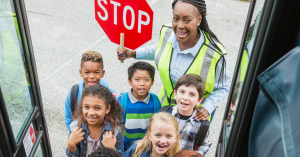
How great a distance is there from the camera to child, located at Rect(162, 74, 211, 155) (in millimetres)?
2123

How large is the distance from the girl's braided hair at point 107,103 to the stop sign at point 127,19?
48 centimetres

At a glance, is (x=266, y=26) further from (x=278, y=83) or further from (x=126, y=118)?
(x=126, y=118)

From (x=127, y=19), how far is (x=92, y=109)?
2.59 ft

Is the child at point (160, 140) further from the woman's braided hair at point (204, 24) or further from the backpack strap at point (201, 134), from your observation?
the woman's braided hair at point (204, 24)

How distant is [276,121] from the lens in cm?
Result: 89

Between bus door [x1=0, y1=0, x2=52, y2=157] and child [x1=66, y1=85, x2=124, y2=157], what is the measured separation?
290 mm

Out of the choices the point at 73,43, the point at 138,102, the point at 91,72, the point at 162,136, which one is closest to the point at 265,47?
the point at 162,136

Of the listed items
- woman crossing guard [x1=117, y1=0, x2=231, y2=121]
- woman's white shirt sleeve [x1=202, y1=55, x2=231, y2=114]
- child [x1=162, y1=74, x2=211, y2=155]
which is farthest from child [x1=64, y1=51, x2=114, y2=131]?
woman's white shirt sleeve [x1=202, y1=55, x2=231, y2=114]

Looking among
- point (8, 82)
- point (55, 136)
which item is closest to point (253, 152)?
point (8, 82)

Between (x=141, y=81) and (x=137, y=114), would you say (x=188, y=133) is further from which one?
(x=141, y=81)

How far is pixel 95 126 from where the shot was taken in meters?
2.11

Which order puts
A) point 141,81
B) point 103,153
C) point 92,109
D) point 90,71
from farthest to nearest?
point 90,71, point 141,81, point 92,109, point 103,153

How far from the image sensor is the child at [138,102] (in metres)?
2.33

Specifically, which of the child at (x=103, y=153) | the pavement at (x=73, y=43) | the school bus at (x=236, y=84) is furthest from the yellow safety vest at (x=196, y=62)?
the pavement at (x=73, y=43)
